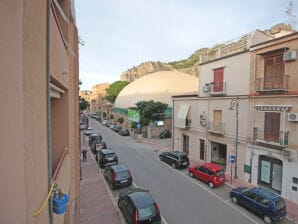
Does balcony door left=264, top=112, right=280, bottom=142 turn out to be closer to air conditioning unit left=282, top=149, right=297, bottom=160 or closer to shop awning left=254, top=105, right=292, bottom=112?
shop awning left=254, top=105, right=292, bottom=112

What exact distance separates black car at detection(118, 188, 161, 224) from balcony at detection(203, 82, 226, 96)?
11308mm

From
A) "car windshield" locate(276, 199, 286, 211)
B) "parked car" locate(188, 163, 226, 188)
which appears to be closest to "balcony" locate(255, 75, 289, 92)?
"parked car" locate(188, 163, 226, 188)

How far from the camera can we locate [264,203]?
10.2 metres

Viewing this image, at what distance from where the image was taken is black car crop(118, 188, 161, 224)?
9.09m

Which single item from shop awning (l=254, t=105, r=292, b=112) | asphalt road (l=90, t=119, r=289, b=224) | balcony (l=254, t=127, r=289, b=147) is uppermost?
shop awning (l=254, t=105, r=292, b=112)

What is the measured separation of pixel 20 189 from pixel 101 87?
122156mm

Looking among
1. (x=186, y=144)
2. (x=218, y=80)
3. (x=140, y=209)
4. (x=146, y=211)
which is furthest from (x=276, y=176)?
(x=186, y=144)

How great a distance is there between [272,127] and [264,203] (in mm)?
5491

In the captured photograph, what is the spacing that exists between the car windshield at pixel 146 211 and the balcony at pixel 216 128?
10.6m

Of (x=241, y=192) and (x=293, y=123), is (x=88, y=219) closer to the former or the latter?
(x=241, y=192)

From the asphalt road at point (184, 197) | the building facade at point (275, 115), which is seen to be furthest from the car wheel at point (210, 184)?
the building facade at point (275, 115)

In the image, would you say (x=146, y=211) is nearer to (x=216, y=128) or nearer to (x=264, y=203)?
(x=264, y=203)

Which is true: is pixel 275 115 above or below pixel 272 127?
above

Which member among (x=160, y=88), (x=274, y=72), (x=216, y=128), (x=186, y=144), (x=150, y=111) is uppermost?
(x=160, y=88)
